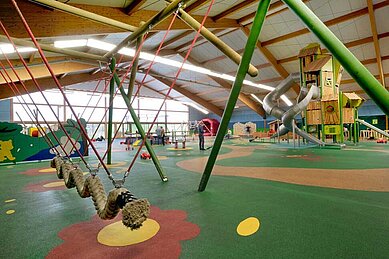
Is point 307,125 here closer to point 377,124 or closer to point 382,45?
point 382,45

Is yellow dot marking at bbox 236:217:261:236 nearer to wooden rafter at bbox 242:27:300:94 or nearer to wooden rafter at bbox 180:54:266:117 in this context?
wooden rafter at bbox 242:27:300:94

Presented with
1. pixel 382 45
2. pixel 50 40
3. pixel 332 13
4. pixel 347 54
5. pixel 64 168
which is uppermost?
pixel 332 13

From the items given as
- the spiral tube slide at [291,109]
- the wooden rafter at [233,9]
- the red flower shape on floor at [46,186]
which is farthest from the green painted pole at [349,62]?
the wooden rafter at [233,9]

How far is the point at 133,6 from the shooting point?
5.86 m

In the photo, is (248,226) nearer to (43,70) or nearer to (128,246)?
(128,246)

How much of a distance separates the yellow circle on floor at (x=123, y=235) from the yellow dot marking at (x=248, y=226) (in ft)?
1.73

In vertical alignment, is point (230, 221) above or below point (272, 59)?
below

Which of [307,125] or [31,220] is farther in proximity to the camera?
[307,125]

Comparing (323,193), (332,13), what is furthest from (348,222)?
(332,13)

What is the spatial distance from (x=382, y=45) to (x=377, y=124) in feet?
26.1

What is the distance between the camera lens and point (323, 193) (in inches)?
83.7

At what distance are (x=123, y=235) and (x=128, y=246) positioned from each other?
0.52 ft

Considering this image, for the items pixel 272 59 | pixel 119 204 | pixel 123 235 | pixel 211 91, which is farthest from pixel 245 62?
pixel 211 91

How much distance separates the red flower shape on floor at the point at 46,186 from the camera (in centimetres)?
258
